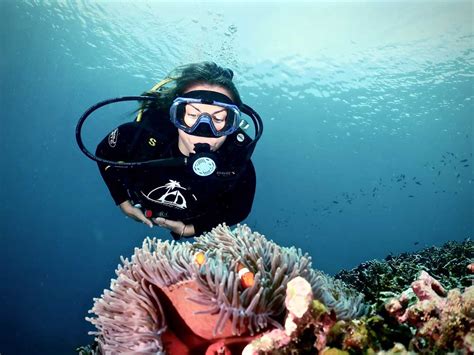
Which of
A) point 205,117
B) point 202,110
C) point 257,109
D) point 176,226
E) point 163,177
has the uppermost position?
point 257,109

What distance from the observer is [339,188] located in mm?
60094

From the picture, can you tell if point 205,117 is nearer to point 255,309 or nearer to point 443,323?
point 255,309

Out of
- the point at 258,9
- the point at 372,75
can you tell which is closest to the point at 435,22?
the point at 372,75

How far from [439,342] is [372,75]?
2833 cm

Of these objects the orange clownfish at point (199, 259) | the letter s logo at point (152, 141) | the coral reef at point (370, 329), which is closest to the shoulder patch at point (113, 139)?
the letter s logo at point (152, 141)

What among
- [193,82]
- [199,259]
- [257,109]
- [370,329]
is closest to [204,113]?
[193,82]

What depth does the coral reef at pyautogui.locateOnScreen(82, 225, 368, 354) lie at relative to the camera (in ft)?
6.37

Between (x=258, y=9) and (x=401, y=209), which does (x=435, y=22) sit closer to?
(x=258, y=9)

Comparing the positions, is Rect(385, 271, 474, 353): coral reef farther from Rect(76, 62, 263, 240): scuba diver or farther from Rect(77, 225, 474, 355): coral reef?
Rect(76, 62, 263, 240): scuba diver

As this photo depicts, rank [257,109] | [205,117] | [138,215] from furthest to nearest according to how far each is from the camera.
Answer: [257,109] < [138,215] < [205,117]

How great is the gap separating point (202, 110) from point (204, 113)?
4.4 inches

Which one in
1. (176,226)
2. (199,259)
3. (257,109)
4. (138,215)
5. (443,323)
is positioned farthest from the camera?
(257,109)

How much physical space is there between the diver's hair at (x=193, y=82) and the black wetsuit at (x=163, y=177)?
235 millimetres

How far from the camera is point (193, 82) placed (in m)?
5.05
